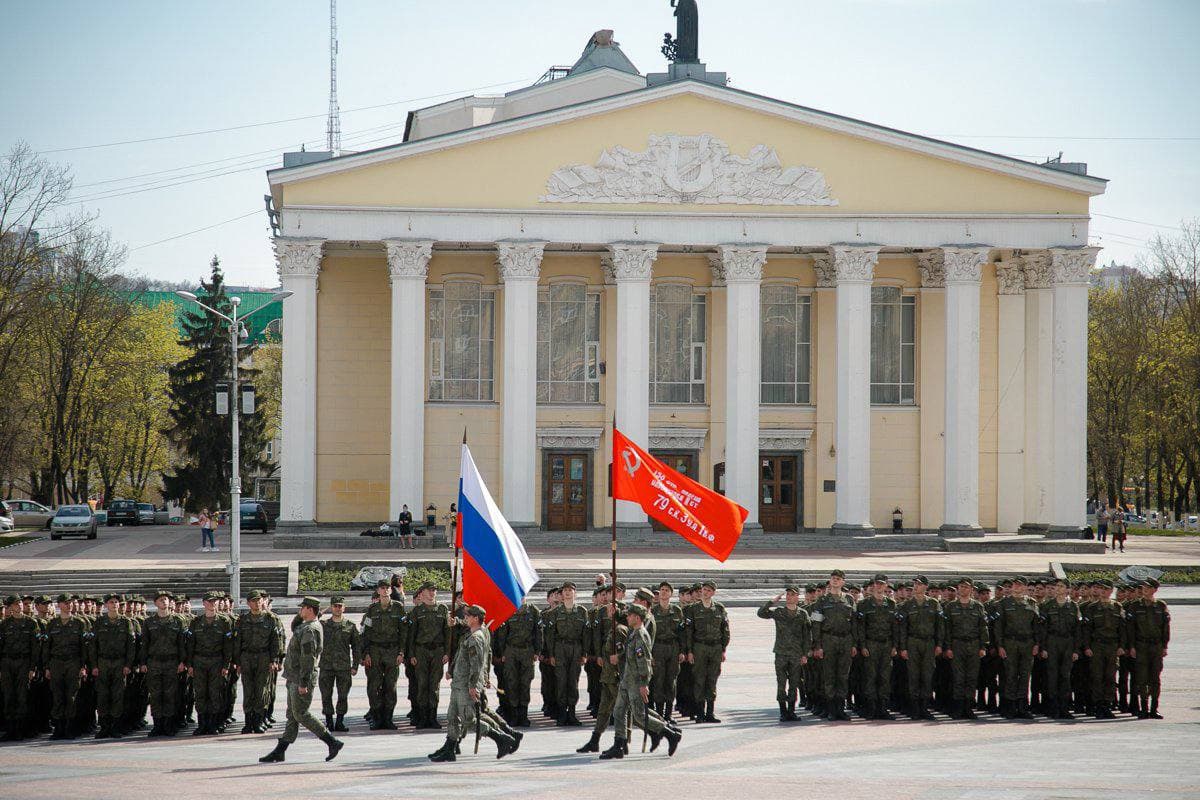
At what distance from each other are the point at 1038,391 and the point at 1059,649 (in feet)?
92.2

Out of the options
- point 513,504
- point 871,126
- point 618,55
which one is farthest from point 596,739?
point 618,55

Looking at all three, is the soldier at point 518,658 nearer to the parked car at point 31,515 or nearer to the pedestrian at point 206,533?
the pedestrian at point 206,533

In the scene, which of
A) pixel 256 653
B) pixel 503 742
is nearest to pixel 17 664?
pixel 256 653

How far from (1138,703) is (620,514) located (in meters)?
25.9

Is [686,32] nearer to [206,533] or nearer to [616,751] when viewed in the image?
[206,533]

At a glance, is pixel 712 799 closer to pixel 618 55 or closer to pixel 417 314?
pixel 417 314

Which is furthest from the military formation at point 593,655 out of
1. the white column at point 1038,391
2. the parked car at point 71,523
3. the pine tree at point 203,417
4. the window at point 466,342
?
the pine tree at point 203,417

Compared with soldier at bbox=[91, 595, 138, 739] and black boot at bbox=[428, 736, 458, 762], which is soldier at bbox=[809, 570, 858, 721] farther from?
soldier at bbox=[91, 595, 138, 739]

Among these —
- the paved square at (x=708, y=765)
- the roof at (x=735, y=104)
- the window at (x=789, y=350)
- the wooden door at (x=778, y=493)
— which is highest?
the roof at (x=735, y=104)

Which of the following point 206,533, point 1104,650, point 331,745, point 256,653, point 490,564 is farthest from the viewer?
point 206,533

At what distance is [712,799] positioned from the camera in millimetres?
11508

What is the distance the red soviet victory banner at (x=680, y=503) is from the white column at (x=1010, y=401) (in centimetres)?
3072

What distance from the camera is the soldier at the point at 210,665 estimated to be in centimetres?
1538

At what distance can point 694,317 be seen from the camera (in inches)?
1764
